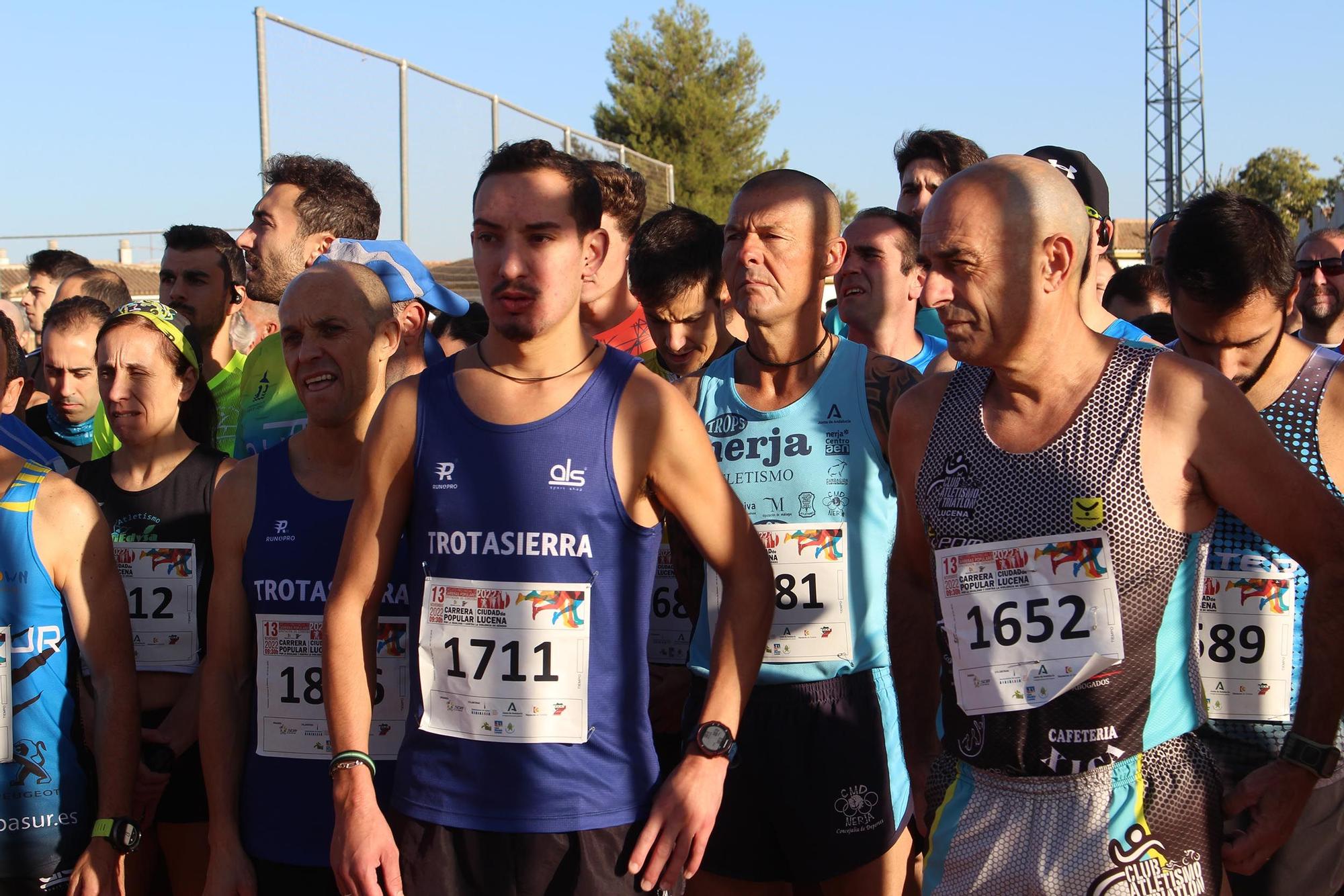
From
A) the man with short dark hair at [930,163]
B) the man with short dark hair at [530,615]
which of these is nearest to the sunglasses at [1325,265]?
the man with short dark hair at [930,163]

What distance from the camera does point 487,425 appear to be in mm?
2781

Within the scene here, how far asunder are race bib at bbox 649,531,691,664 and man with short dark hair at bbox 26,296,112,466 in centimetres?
321

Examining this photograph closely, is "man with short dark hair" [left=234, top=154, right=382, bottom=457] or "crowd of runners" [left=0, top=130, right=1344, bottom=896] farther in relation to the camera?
"man with short dark hair" [left=234, top=154, right=382, bottom=457]

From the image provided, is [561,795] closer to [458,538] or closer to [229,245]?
[458,538]

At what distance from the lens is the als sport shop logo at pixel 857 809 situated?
3.54 m

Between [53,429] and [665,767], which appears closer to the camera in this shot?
[665,767]

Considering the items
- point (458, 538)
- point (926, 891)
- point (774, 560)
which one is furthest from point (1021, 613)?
point (458, 538)


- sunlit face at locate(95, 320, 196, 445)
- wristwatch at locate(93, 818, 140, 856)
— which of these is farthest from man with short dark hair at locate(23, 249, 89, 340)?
wristwatch at locate(93, 818, 140, 856)

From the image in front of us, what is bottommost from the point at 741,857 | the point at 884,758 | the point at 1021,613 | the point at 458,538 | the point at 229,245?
the point at 741,857

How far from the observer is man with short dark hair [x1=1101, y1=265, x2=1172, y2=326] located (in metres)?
6.60

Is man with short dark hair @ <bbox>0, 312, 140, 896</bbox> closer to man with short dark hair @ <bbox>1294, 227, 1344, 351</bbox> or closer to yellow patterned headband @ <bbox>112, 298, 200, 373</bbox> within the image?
yellow patterned headband @ <bbox>112, 298, 200, 373</bbox>

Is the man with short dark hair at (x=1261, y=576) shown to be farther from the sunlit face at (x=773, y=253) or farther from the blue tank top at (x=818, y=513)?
the sunlit face at (x=773, y=253)

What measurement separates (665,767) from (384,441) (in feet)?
6.13

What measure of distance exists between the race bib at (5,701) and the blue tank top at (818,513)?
1.90 m
